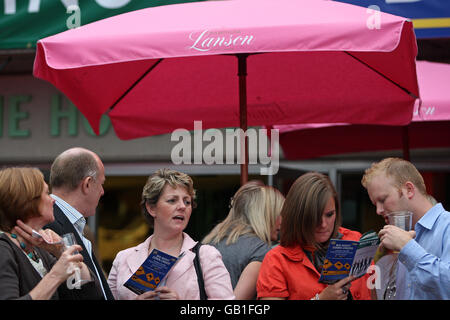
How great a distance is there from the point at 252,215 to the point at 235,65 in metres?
1.85

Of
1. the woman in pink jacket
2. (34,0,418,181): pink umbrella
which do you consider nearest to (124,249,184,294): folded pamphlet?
the woman in pink jacket

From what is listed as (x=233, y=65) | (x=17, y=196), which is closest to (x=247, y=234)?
(x=17, y=196)

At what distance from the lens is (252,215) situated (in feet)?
14.2

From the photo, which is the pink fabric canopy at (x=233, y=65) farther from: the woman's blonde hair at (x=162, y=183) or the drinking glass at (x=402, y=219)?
the drinking glass at (x=402, y=219)

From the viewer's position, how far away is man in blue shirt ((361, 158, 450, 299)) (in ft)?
10.2

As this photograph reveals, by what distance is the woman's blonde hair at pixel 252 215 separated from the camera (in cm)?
429

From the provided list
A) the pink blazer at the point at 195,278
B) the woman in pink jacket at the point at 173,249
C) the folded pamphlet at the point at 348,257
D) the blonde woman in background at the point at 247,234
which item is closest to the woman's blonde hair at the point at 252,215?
the blonde woman in background at the point at 247,234

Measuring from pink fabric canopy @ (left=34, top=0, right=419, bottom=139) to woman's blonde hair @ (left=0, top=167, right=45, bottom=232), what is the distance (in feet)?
3.47
